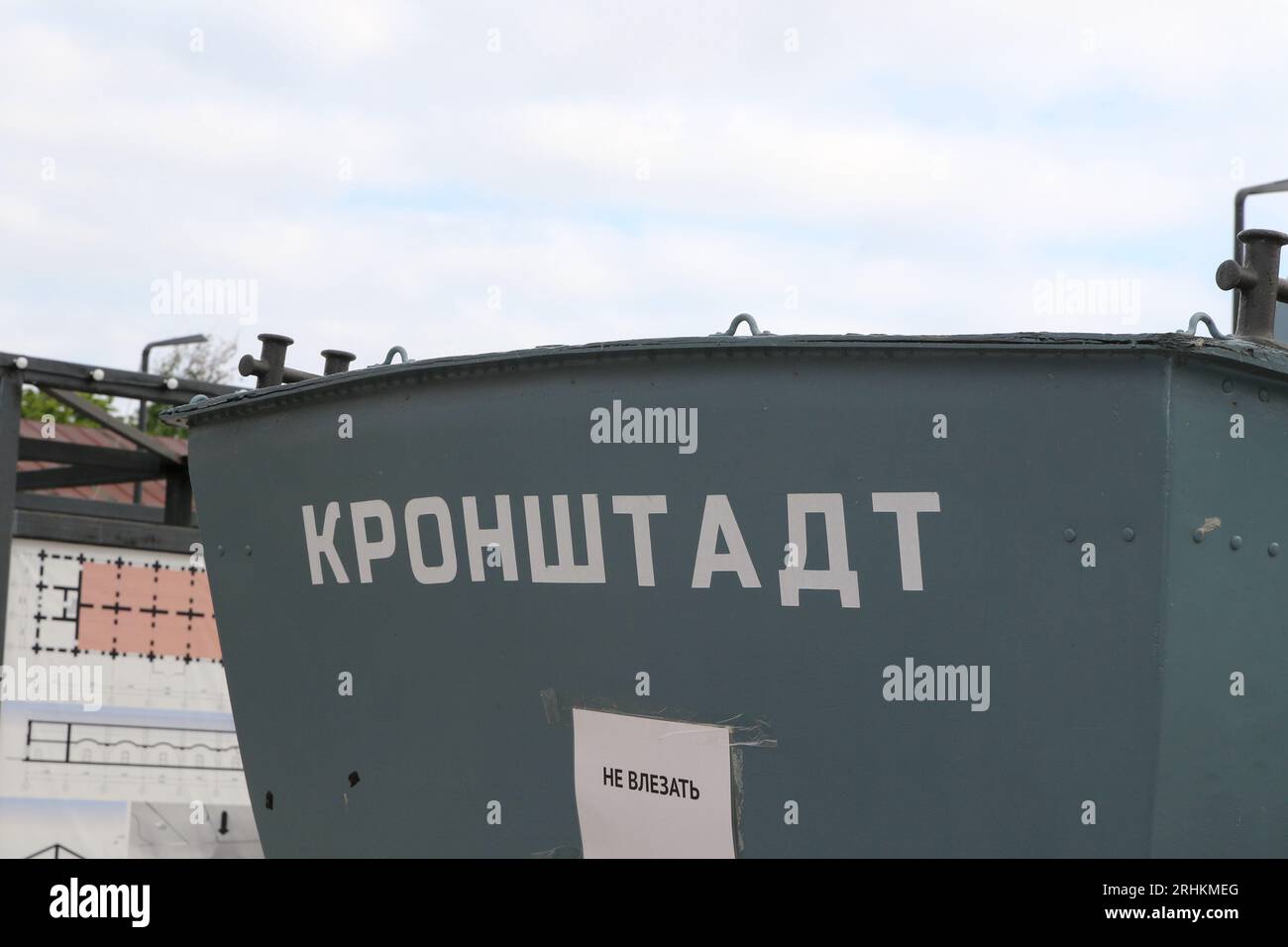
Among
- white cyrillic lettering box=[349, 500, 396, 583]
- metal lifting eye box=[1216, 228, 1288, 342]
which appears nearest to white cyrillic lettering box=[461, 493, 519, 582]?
white cyrillic lettering box=[349, 500, 396, 583]

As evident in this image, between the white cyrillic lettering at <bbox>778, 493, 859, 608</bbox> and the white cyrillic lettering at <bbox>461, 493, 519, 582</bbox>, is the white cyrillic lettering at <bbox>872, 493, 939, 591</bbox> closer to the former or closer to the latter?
the white cyrillic lettering at <bbox>778, 493, 859, 608</bbox>

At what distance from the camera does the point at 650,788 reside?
3541 mm

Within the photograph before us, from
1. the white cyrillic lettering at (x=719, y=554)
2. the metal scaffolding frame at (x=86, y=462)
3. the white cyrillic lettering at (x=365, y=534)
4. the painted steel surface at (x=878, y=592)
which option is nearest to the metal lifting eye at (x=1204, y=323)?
the painted steel surface at (x=878, y=592)

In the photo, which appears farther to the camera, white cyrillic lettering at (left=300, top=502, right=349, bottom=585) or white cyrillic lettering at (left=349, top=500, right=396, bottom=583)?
white cyrillic lettering at (left=300, top=502, right=349, bottom=585)

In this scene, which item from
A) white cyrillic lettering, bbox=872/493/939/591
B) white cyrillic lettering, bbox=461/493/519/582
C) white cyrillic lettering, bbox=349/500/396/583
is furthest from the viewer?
white cyrillic lettering, bbox=349/500/396/583

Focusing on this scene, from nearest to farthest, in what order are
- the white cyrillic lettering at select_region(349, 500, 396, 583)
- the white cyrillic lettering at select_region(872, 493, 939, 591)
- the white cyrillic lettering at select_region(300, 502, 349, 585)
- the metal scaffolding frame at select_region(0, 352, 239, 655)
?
the white cyrillic lettering at select_region(872, 493, 939, 591)
the white cyrillic lettering at select_region(349, 500, 396, 583)
the white cyrillic lettering at select_region(300, 502, 349, 585)
the metal scaffolding frame at select_region(0, 352, 239, 655)

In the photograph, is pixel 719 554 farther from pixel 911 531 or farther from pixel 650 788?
pixel 650 788

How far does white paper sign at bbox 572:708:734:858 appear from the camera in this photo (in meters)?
3.45

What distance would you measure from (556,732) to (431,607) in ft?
1.64

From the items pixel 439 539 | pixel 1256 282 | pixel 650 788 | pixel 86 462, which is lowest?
pixel 650 788

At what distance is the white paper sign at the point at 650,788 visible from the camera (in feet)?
11.3

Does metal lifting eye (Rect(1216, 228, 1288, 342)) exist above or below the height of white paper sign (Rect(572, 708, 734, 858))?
above

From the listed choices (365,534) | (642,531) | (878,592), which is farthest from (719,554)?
(365,534)
